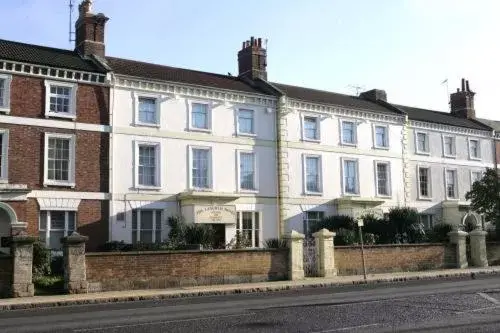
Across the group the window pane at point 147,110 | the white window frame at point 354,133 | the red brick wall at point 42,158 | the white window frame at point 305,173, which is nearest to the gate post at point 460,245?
the white window frame at point 305,173

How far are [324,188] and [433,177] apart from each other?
10.4m

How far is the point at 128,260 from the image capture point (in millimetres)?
21297

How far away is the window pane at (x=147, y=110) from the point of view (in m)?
30.7

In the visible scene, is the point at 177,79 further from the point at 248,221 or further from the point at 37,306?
the point at 37,306

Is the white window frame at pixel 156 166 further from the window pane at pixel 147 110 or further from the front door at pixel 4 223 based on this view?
the front door at pixel 4 223

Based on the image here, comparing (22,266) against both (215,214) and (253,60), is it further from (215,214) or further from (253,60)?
(253,60)

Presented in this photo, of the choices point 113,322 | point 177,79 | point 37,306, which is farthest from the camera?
point 177,79

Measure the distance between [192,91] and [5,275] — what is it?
608 inches

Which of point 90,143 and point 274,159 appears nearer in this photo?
point 90,143

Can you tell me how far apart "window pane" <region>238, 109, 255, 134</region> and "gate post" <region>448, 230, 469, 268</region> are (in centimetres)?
1185

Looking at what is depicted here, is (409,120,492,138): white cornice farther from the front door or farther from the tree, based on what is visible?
the front door

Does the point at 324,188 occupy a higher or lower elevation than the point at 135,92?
lower

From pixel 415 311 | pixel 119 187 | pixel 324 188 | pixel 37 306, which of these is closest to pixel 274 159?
pixel 324 188

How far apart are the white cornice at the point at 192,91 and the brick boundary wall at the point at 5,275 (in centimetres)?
1236
